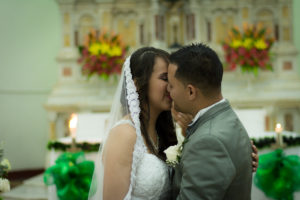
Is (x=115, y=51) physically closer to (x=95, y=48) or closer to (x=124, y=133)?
(x=95, y=48)

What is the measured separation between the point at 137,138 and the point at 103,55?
16.9 ft

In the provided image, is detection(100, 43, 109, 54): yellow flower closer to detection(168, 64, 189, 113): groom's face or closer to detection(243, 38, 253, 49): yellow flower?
detection(243, 38, 253, 49): yellow flower

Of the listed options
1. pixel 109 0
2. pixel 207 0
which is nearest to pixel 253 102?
pixel 207 0

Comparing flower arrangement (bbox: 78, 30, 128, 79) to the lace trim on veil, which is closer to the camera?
the lace trim on veil

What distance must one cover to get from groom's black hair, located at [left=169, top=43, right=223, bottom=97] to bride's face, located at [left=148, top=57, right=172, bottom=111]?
1.79 feet

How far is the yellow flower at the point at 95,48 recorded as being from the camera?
7082 millimetres

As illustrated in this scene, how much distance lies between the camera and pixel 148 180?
214 cm

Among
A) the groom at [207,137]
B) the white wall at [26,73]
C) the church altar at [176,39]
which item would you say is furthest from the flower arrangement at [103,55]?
the groom at [207,137]

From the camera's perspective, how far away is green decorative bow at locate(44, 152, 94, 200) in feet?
11.8

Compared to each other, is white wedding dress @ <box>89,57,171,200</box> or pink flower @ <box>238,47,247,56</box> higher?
pink flower @ <box>238,47,247,56</box>

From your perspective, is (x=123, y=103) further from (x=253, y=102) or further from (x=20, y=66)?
(x=20, y=66)

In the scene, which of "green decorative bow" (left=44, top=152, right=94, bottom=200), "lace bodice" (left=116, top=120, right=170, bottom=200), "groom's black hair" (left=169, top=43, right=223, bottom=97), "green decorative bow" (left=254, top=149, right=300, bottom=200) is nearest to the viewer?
"groom's black hair" (left=169, top=43, right=223, bottom=97)

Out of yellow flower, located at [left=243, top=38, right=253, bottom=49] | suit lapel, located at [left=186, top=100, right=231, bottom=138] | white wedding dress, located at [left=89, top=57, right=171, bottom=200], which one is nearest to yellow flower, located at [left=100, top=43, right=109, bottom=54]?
yellow flower, located at [left=243, top=38, right=253, bottom=49]

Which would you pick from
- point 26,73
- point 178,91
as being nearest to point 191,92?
point 178,91
